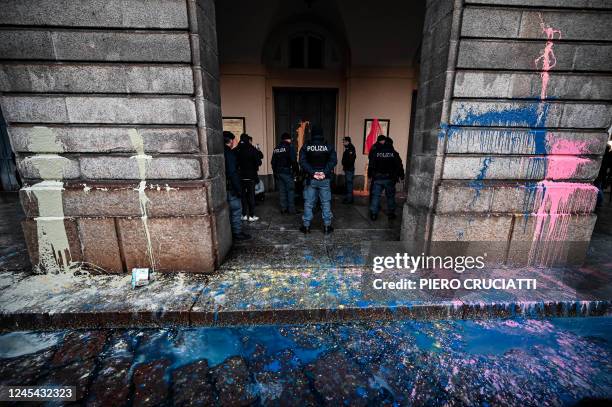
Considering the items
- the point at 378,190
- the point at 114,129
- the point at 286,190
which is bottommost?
the point at 286,190

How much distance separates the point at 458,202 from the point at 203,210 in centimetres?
369

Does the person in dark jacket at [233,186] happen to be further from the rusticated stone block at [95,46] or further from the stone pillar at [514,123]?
the stone pillar at [514,123]

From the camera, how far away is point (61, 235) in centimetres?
355

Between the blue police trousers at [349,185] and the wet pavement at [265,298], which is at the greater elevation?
the blue police trousers at [349,185]

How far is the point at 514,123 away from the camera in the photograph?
3.64m

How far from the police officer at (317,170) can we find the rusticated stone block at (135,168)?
2.28 metres

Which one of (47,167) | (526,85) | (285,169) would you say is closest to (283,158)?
(285,169)

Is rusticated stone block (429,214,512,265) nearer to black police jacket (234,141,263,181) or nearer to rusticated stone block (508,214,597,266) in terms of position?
rusticated stone block (508,214,597,266)

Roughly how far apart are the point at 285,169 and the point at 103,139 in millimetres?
3832

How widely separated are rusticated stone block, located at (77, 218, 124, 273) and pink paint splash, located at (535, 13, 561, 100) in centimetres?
616

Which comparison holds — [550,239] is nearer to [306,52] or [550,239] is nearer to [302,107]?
[302,107]

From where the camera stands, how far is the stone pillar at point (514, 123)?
3.39 metres


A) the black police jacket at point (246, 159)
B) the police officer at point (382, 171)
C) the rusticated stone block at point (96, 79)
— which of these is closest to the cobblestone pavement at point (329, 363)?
the rusticated stone block at point (96, 79)

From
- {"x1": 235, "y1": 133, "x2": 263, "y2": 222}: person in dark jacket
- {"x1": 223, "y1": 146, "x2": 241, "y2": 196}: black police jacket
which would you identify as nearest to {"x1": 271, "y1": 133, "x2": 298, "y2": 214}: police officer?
{"x1": 235, "y1": 133, "x2": 263, "y2": 222}: person in dark jacket
